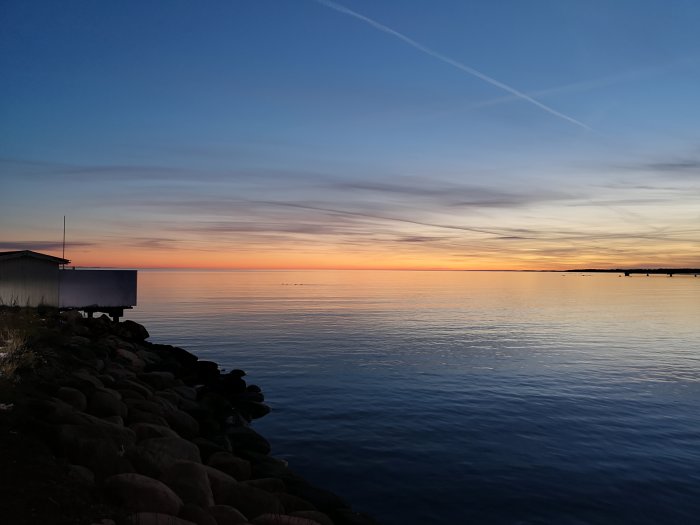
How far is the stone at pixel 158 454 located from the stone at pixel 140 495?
1070 millimetres

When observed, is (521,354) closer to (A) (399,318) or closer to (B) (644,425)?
(B) (644,425)

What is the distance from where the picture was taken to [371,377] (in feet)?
83.3

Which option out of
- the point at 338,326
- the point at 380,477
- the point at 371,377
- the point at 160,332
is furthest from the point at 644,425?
the point at 160,332

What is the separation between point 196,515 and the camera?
738 centimetres

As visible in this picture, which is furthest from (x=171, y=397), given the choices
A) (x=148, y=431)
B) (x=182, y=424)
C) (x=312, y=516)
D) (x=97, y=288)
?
(x=97, y=288)

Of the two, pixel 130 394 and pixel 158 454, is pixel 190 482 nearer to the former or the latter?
pixel 158 454

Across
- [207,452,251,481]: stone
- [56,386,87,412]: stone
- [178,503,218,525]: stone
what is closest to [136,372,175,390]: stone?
[56,386,87,412]: stone

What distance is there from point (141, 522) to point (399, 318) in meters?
48.8

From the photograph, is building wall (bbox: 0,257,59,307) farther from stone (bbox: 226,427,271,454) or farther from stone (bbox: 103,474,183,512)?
stone (bbox: 103,474,183,512)

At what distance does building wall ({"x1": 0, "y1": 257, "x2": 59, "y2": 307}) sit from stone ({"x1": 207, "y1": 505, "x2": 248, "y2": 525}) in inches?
1011

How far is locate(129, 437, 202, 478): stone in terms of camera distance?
8836mm

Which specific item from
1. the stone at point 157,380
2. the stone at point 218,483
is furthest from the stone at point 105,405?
the stone at point 157,380

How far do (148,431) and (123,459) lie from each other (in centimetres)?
237

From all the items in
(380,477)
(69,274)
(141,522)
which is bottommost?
(380,477)
